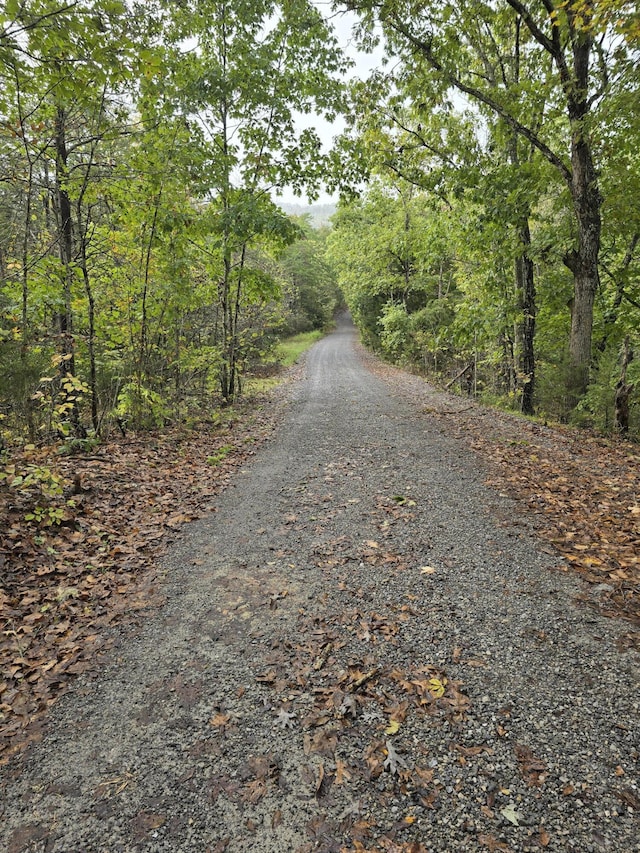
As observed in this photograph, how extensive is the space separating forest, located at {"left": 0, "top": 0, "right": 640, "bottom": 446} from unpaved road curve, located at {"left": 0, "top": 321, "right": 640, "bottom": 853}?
12.5 feet

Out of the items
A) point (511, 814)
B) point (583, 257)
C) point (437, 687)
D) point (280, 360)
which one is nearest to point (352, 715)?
point (437, 687)

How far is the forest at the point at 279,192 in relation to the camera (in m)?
6.61

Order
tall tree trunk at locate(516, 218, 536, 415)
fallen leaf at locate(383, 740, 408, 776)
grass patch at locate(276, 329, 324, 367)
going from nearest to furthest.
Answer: fallen leaf at locate(383, 740, 408, 776) → tall tree trunk at locate(516, 218, 536, 415) → grass patch at locate(276, 329, 324, 367)

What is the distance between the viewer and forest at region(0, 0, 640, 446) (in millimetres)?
6609

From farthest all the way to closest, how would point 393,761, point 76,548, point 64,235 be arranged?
point 64,235 < point 76,548 < point 393,761

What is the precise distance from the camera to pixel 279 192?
35.8 feet

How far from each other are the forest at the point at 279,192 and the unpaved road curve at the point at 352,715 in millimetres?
3815

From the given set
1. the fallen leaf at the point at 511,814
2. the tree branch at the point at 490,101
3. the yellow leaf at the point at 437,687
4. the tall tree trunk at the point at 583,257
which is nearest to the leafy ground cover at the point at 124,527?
the yellow leaf at the point at 437,687

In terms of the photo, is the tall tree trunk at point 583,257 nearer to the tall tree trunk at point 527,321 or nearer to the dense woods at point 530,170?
the dense woods at point 530,170

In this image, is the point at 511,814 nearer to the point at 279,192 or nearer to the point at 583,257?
the point at 583,257

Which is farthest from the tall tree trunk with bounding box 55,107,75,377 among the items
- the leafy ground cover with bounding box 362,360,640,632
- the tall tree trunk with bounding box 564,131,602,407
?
the tall tree trunk with bounding box 564,131,602,407

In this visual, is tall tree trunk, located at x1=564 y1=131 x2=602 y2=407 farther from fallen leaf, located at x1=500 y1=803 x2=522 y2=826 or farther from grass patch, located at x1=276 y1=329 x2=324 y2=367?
grass patch, located at x1=276 y1=329 x2=324 y2=367

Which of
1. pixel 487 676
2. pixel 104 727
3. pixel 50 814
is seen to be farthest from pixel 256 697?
pixel 487 676

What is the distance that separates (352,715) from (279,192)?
37.1 feet
